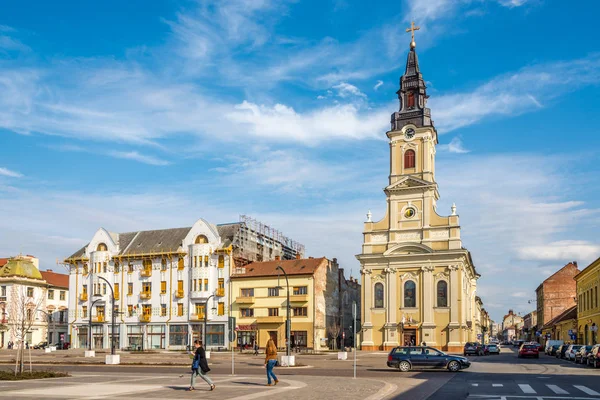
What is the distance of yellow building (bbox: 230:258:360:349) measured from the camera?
238 feet

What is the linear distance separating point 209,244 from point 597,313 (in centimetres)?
4289

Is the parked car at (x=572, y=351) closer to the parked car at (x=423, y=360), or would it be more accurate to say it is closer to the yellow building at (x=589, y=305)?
the yellow building at (x=589, y=305)

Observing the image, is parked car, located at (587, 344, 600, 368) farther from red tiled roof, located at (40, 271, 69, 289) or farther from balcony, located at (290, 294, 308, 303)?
red tiled roof, located at (40, 271, 69, 289)

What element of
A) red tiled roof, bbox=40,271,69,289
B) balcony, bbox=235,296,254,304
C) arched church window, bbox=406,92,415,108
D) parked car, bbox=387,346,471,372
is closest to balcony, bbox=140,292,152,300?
balcony, bbox=235,296,254,304

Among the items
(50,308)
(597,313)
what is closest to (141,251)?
(50,308)

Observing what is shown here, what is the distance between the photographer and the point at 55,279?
97.8 meters

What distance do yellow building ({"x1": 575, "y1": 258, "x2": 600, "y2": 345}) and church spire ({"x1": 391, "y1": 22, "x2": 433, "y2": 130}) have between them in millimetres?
25383

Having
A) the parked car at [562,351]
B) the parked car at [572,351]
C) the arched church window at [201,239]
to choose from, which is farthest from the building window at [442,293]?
the arched church window at [201,239]

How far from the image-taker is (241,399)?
18.4 m

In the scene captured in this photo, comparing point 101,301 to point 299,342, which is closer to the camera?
point 299,342

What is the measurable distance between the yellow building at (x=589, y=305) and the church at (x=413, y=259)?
12703 mm

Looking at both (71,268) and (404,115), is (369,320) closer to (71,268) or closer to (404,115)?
(404,115)

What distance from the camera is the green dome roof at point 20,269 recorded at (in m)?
87.1

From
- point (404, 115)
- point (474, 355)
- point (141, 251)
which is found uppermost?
point (404, 115)
